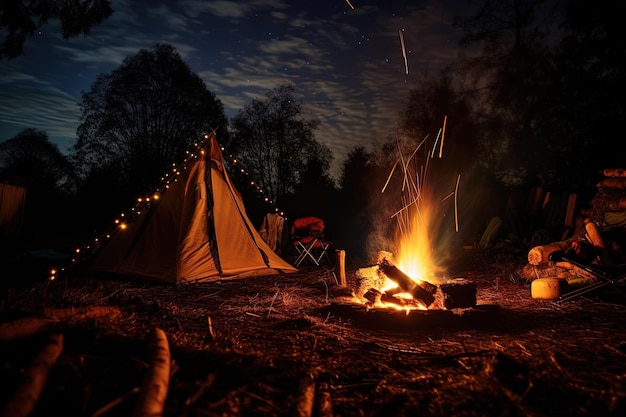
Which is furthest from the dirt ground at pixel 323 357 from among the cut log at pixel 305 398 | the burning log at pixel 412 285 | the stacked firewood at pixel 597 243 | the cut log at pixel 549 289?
the stacked firewood at pixel 597 243

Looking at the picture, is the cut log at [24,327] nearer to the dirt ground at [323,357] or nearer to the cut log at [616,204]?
the dirt ground at [323,357]

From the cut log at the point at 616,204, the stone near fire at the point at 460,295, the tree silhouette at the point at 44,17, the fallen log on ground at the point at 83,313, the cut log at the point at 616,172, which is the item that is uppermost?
the tree silhouette at the point at 44,17

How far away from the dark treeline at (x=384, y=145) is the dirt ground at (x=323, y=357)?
6.11 m

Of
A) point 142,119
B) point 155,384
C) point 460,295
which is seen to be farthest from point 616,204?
point 142,119

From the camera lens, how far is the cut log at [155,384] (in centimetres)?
191

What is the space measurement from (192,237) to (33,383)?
4642mm

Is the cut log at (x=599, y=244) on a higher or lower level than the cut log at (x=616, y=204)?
lower

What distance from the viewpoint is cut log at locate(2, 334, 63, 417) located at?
1.82 metres

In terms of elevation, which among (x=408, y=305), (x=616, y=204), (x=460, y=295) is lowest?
(x=408, y=305)

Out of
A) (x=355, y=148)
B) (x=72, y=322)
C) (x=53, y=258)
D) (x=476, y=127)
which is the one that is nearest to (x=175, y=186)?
(x=53, y=258)

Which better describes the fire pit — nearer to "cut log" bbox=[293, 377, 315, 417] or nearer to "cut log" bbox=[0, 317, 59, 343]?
"cut log" bbox=[293, 377, 315, 417]

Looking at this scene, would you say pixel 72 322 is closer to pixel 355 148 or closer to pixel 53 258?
pixel 53 258

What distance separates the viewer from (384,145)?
16.7 meters

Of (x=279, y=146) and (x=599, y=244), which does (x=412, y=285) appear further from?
(x=279, y=146)
